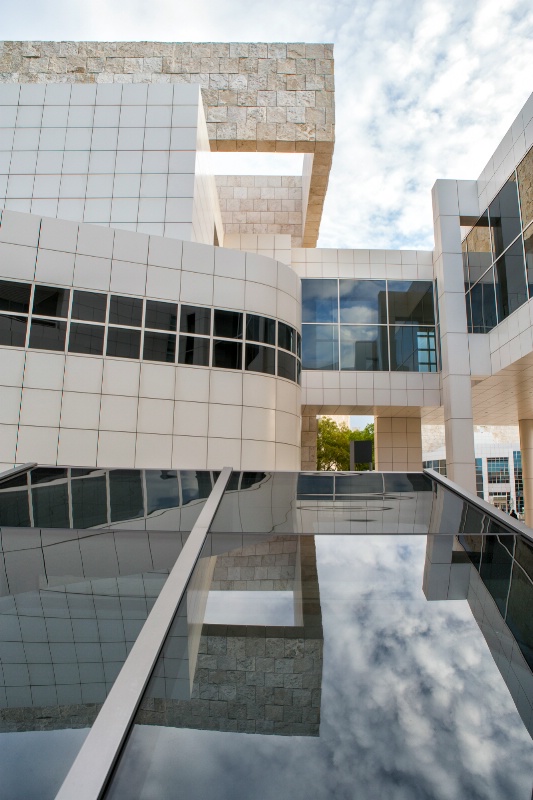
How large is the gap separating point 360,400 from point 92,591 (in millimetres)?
22295

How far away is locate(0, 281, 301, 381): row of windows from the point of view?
1388 centimetres

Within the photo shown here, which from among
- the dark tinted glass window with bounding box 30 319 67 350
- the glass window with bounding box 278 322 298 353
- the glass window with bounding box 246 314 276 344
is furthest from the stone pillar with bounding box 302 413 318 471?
the dark tinted glass window with bounding box 30 319 67 350

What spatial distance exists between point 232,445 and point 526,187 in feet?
40.7

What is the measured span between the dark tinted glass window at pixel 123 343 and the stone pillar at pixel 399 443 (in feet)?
57.2

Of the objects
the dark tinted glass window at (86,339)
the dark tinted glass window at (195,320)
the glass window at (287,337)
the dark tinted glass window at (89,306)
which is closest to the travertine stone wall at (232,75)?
the glass window at (287,337)

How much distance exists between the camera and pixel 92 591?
131 inches

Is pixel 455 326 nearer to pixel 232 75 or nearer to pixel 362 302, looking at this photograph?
pixel 362 302

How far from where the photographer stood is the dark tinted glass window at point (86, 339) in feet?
46.9

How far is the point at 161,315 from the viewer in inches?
603

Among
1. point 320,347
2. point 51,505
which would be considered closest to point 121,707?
point 51,505

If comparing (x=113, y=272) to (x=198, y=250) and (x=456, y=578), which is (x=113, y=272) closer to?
(x=198, y=250)

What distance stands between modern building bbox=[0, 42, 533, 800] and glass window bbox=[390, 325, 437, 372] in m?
0.10

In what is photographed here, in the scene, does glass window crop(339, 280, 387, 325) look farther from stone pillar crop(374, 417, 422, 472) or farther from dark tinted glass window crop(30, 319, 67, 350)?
dark tinted glass window crop(30, 319, 67, 350)

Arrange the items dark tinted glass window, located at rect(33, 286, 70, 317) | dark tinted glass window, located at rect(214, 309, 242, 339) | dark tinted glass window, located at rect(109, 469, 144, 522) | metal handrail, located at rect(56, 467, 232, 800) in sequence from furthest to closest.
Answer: dark tinted glass window, located at rect(214, 309, 242, 339)
dark tinted glass window, located at rect(33, 286, 70, 317)
dark tinted glass window, located at rect(109, 469, 144, 522)
metal handrail, located at rect(56, 467, 232, 800)
